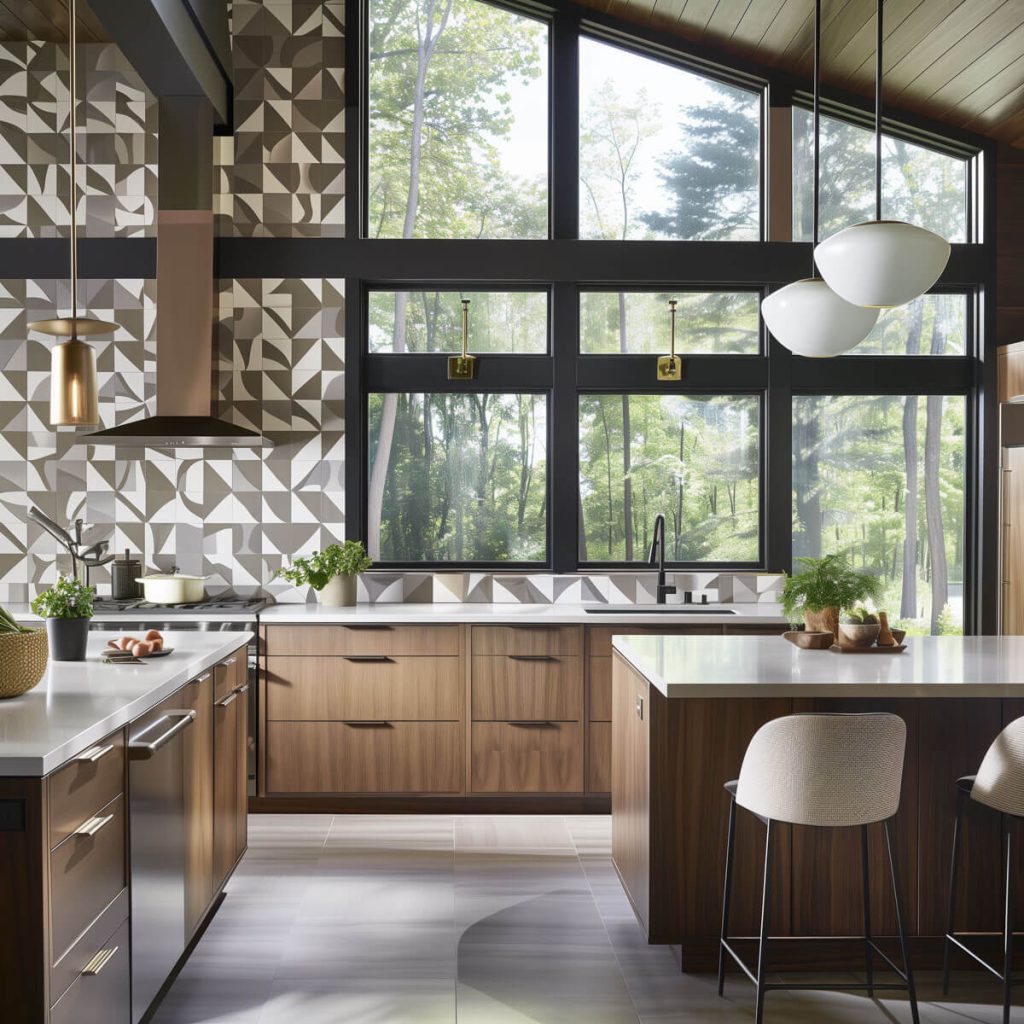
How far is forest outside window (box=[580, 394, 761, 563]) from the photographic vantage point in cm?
507

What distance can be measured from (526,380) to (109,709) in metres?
3.28

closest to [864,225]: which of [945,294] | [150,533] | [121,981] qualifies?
[121,981]

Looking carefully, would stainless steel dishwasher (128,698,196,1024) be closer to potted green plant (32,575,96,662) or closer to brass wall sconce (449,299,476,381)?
potted green plant (32,575,96,662)

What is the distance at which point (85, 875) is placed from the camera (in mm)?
1906

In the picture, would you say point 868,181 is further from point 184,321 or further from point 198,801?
point 198,801

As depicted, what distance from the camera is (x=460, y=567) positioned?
Result: 5059mm

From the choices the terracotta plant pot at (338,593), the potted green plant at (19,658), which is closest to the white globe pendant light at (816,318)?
the potted green plant at (19,658)

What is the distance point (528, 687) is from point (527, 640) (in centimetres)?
21

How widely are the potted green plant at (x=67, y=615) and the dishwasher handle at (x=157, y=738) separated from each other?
395 millimetres

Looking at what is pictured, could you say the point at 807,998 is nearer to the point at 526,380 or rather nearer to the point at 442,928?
the point at 442,928

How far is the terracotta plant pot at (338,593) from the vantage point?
15.4ft

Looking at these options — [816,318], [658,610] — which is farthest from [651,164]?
[816,318]

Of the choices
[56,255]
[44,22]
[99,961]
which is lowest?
[99,961]

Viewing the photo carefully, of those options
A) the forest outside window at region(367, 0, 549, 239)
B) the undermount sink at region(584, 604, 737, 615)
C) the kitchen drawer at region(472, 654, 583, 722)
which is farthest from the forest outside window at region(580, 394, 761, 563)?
the forest outside window at region(367, 0, 549, 239)
